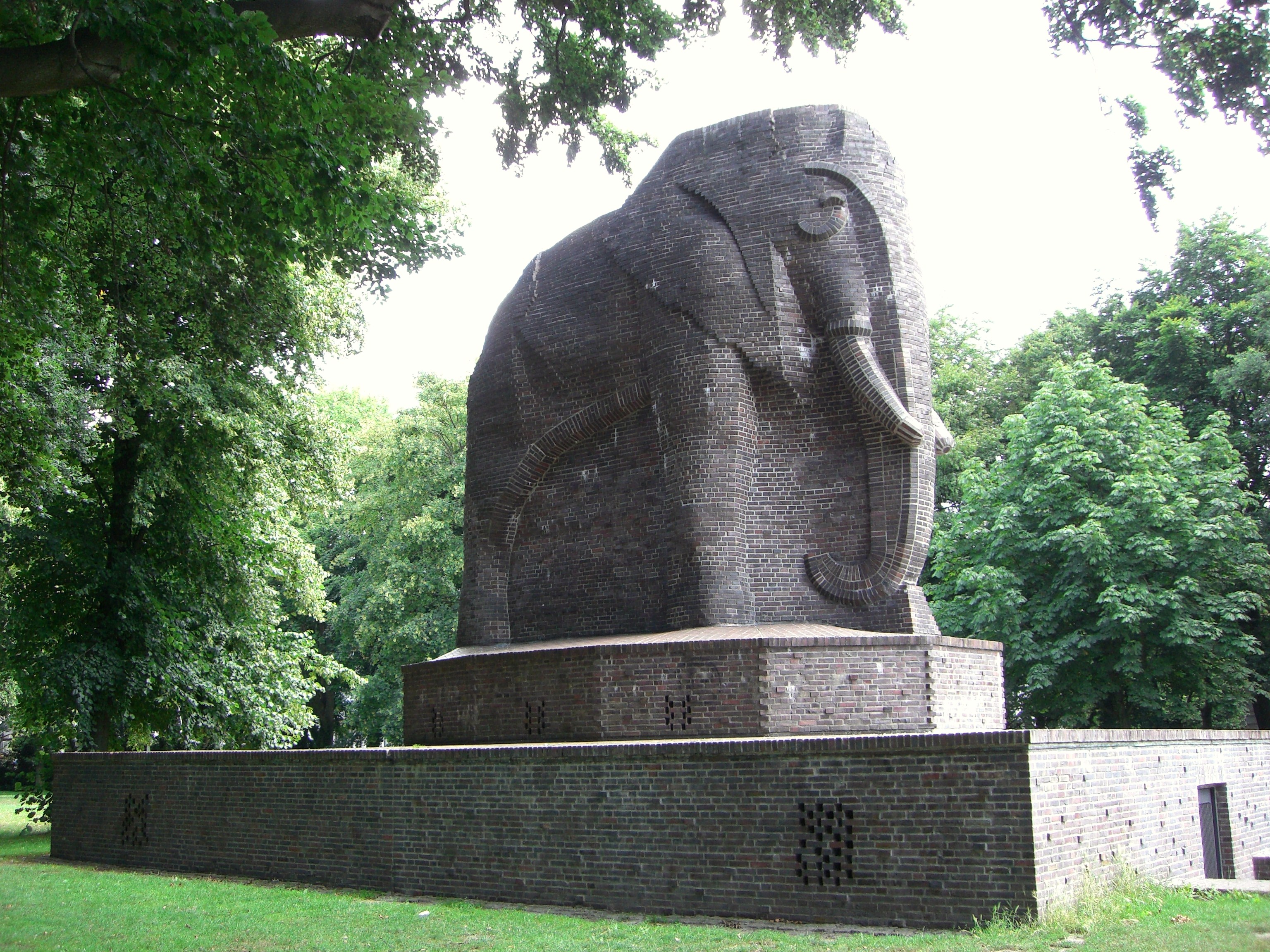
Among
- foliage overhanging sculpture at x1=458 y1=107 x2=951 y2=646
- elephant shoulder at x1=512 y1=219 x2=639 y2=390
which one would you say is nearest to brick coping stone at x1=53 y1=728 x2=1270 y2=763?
foliage overhanging sculpture at x1=458 y1=107 x2=951 y2=646

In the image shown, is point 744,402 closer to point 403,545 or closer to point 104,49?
point 104,49

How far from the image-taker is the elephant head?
12.5 m

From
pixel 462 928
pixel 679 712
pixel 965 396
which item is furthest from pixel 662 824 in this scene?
pixel 965 396

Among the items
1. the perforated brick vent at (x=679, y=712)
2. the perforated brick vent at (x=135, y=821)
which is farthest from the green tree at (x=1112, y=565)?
the perforated brick vent at (x=135, y=821)

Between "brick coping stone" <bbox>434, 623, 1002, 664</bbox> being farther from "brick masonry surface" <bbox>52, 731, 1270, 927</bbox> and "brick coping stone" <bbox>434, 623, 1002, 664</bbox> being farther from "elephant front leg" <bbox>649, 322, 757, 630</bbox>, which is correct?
"brick masonry surface" <bbox>52, 731, 1270, 927</bbox>

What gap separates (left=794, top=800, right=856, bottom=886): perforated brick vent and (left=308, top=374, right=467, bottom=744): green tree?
19.1 m

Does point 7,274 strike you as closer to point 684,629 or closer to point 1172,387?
point 684,629

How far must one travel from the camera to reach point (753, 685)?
36.1ft

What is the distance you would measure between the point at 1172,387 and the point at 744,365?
1735cm

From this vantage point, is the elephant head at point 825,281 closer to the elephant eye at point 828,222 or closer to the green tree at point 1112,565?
the elephant eye at point 828,222

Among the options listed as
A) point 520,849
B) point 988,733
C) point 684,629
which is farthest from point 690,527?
point 988,733

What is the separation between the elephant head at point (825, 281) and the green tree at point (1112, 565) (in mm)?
10394

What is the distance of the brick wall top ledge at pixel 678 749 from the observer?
8.21m

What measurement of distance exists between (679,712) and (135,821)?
729 cm
